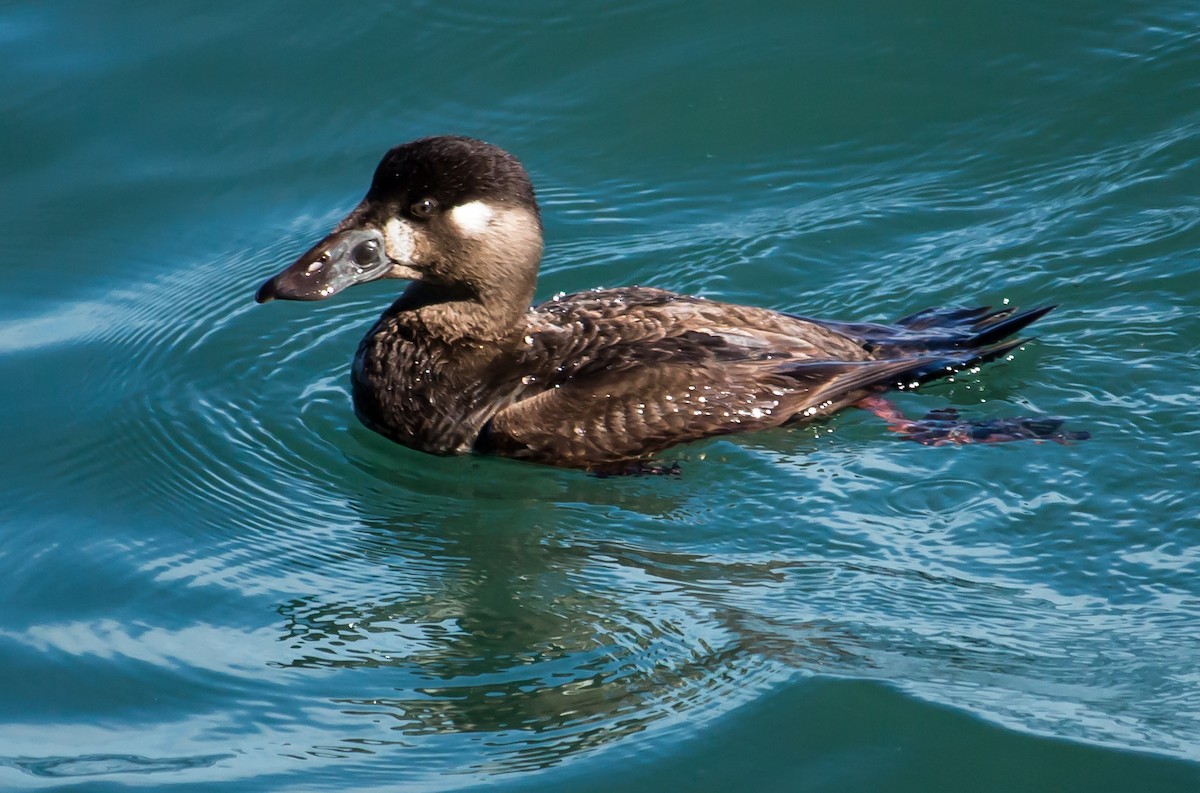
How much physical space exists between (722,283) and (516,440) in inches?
77.8

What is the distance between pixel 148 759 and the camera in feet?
16.3

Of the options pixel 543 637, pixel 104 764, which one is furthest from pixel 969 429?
pixel 104 764

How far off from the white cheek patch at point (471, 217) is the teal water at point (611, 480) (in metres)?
1.09

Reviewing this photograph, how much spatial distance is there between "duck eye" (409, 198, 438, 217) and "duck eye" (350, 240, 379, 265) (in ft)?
0.81

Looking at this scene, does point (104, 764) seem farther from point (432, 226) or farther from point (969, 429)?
point (969, 429)

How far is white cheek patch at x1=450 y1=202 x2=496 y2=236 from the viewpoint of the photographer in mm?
6789

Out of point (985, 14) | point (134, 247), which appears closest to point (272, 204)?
point (134, 247)

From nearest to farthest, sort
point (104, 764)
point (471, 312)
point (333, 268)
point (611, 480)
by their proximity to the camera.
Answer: point (104, 764), point (611, 480), point (333, 268), point (471, 312)

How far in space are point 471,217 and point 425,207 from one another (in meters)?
0.21

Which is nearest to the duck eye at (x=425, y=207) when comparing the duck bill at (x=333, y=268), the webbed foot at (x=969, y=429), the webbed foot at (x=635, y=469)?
the duck bill at (x=333, y=268)

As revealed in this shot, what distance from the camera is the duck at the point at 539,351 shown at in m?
6.66

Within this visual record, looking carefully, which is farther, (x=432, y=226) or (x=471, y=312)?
(x=471, y=312)

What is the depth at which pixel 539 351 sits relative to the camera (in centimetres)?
696

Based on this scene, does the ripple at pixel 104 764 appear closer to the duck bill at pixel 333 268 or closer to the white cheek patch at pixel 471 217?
the duck bill at pixel 333 268
